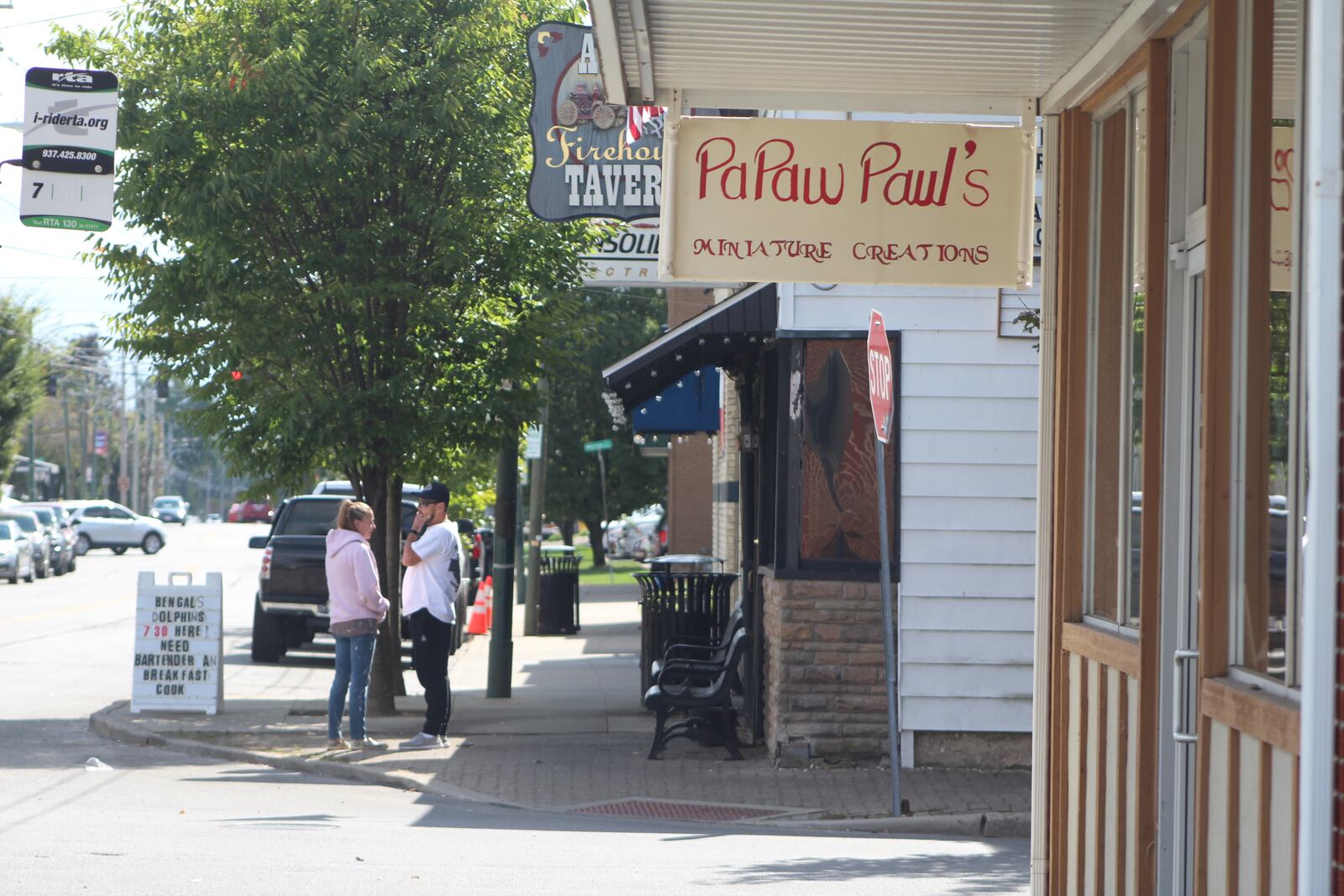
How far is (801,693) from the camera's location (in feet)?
35.3

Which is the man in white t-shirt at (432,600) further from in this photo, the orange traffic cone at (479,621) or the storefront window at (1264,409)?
the orange traffic cone at (479,621)

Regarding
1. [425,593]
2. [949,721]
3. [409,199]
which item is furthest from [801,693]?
[409,199]

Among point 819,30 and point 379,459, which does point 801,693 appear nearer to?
point 379,459

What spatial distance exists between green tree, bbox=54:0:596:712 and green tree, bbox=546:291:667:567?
925 inches

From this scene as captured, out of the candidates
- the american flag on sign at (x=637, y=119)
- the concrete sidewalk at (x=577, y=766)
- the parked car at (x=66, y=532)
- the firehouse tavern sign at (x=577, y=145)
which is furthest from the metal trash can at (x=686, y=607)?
the parked car at (x=66, y=532)

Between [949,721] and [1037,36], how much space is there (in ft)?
21.9

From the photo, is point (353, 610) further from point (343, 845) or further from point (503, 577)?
point (503, 577)

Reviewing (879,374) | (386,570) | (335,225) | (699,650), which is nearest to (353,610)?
(386,570)

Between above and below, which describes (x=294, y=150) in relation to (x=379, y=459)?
above

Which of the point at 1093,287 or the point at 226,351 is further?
the point at 226,351

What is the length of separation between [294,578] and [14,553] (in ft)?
65.9

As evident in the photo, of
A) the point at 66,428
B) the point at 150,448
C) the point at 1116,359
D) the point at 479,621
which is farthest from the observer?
the point at 150,448

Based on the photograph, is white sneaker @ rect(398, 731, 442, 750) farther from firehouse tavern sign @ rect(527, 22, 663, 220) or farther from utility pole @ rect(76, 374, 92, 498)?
utility pole @ rect(76, 374, 92, 498)

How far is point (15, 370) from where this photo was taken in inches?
1953
